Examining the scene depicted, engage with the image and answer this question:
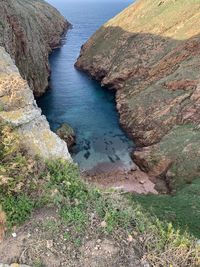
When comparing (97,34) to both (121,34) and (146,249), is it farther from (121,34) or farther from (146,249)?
(146,249)

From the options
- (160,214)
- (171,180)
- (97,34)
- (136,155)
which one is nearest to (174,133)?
(136,155)

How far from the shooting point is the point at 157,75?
62.6 m

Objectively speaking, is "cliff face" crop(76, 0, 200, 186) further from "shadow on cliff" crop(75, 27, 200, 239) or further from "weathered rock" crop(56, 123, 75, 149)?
"weathered rock" crop(56, 123, 75, 149)

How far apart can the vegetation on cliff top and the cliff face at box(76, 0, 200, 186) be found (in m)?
25.7

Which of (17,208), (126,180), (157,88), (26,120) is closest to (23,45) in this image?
(157,88)

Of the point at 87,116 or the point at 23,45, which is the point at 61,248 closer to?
the point at 87,116

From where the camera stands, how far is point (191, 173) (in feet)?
122

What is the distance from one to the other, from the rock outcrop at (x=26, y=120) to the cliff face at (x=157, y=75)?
908 inches

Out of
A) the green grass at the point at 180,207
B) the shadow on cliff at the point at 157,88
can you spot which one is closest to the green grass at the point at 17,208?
the green grass at the point at 180,207

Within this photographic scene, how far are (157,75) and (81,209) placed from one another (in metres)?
53.0

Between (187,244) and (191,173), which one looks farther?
(191,173)

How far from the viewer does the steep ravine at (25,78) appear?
16.0 metres

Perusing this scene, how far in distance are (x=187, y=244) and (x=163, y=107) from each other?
42891 mm

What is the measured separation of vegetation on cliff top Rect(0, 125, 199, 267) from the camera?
11.2 m
